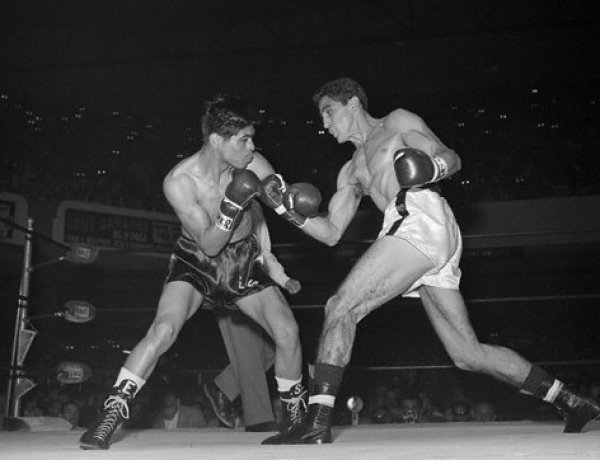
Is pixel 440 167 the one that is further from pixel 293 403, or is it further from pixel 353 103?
pixel 293 403

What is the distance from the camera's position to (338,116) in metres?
2.94

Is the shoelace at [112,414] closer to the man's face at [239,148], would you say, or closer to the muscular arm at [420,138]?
the man's face at [239,148]

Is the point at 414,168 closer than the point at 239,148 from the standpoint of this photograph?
Yes

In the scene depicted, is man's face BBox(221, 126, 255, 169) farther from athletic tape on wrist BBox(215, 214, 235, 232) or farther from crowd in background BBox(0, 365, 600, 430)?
crowd in background BBox(0, 365, 600, 430)

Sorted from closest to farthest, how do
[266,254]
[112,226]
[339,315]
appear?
[339,315], [266,254], [112,226]

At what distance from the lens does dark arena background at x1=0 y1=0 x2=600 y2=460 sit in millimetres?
8133

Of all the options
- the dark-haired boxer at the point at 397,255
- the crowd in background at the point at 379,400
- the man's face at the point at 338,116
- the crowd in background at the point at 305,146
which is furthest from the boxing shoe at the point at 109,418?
the crowd in background at the point at 305,146

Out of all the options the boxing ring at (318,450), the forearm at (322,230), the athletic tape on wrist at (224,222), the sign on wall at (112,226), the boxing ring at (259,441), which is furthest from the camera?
the sign on wall at (112,226)

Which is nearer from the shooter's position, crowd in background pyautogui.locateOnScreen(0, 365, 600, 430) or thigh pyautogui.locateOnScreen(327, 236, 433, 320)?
thigh pyautogui.locateOnScreen(327, 236, 433, 320)

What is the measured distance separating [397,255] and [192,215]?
81cm

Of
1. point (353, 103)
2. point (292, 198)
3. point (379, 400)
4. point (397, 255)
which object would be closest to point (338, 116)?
point (353, 103)

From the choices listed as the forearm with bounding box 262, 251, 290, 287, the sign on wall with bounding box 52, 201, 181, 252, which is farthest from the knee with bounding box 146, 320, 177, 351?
the sign on wall with bounding box 52, 201, 181, 252

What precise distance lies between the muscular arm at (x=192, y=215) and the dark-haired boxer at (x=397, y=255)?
0.79ft

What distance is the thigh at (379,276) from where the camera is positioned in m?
2.50
